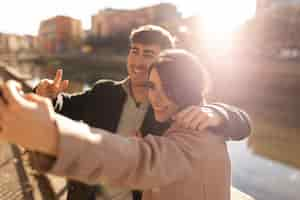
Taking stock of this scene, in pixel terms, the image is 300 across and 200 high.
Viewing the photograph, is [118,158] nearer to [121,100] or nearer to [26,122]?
[26,122]

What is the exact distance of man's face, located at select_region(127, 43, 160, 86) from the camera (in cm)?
186

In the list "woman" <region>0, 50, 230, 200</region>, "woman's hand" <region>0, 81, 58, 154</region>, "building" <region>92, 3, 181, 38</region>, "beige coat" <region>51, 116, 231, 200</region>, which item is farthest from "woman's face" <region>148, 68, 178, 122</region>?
"building" <region>92, 3, 181, 38</region>

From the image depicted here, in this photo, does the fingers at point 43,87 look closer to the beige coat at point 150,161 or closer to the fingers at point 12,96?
the beige coat at point 150,161

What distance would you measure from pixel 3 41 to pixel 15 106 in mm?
69254

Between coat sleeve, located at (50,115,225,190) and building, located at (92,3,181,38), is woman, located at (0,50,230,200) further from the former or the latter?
building, located at (92,3,181,38)

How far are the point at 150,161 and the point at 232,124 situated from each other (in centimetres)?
52

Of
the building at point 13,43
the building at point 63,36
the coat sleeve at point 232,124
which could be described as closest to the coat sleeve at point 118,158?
the coat sleeve at point 232,124

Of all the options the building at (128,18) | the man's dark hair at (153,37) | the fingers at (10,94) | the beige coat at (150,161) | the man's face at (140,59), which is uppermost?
the building at (128,18)

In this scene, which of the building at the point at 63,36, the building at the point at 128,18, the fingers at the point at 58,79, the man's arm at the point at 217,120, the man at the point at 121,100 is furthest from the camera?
the building at the point at 63,36

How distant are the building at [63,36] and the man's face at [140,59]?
6017 centimetres

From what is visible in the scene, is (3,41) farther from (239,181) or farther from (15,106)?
(15,106)

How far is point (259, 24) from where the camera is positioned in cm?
2561

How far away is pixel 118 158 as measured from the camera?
72 cm

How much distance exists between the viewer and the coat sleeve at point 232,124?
111 centimetres
